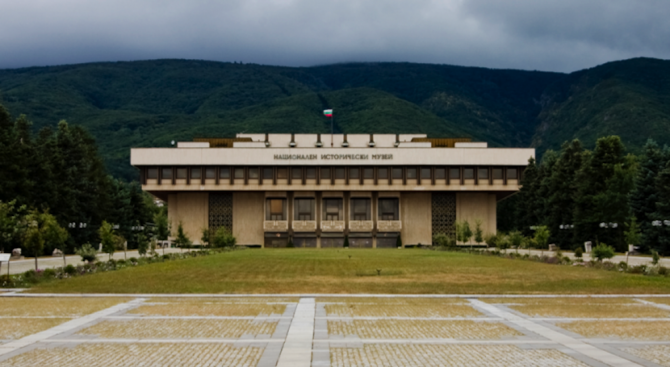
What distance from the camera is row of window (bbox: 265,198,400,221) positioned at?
90062 mm

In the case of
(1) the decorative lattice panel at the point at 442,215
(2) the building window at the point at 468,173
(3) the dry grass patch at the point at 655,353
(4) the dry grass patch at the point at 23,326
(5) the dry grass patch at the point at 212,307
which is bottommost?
(5) the dry grass patch at the point at 212,307

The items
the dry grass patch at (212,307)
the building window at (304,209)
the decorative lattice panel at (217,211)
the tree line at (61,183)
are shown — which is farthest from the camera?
the decorative lattice panel at (217,211)

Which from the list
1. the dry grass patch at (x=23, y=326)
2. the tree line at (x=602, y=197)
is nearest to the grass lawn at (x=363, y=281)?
the dry grass patch at (x=23, y=326)

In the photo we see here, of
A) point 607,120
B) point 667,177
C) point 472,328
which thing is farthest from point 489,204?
point 607,120

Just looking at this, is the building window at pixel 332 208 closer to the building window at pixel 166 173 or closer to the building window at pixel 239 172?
the building window at pixel 239 172

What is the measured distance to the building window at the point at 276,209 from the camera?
296 feet

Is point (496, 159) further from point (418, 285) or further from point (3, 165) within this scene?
point (418, 285)

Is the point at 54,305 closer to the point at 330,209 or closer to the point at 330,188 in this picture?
the point at 330,188

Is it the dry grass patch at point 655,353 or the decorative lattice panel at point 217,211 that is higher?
the decorative lattice panel at point 217,211

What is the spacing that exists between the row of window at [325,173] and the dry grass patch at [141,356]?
74.8 metres

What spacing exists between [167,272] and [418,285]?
13666 mm

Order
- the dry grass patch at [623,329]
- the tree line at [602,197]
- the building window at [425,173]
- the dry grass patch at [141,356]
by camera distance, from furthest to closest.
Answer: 1. the building window at [425,173]
2. the tree line at [602,197]
3. the dry grass patch at [623,329]
4. the dry grass patch at [141,356]

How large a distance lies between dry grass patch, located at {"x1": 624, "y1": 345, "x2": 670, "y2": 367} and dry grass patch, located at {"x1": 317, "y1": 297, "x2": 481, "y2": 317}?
5772mm

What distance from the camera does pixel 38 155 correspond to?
6950cm
